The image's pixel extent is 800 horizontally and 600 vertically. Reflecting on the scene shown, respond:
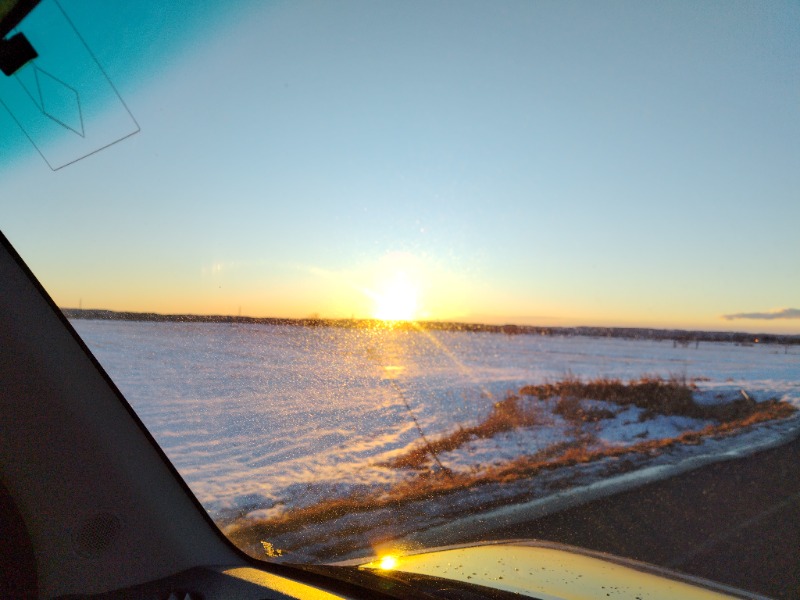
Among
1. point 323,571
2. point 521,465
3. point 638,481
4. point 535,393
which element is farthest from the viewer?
point 535,393

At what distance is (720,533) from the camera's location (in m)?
5.53

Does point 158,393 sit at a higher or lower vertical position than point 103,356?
lower

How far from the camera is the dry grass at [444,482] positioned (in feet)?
15.8

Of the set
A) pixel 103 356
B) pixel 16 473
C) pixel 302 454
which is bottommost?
pixel 302 454

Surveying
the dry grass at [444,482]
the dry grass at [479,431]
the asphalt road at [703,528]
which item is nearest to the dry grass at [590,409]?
A: the dry grass at [479,431]

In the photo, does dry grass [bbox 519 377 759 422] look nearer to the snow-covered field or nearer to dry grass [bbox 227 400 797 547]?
dry grass [bbox 227 400 797 547]

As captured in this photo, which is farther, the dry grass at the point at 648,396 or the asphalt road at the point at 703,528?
the dry grass at the point at 648,396

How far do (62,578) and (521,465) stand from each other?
751cm

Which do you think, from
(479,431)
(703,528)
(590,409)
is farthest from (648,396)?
(703,528)

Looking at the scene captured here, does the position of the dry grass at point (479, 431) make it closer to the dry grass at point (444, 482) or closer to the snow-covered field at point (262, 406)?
the snow-covered field at point (262, 406)

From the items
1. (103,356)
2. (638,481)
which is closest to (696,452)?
(638,481)

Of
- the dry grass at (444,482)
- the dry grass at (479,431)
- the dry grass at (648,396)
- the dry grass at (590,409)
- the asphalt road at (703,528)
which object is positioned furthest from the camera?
the dry grass at (648,396)

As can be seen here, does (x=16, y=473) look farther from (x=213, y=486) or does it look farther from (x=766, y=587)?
(x=766, y=587)

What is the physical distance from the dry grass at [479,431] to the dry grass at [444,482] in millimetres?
450
